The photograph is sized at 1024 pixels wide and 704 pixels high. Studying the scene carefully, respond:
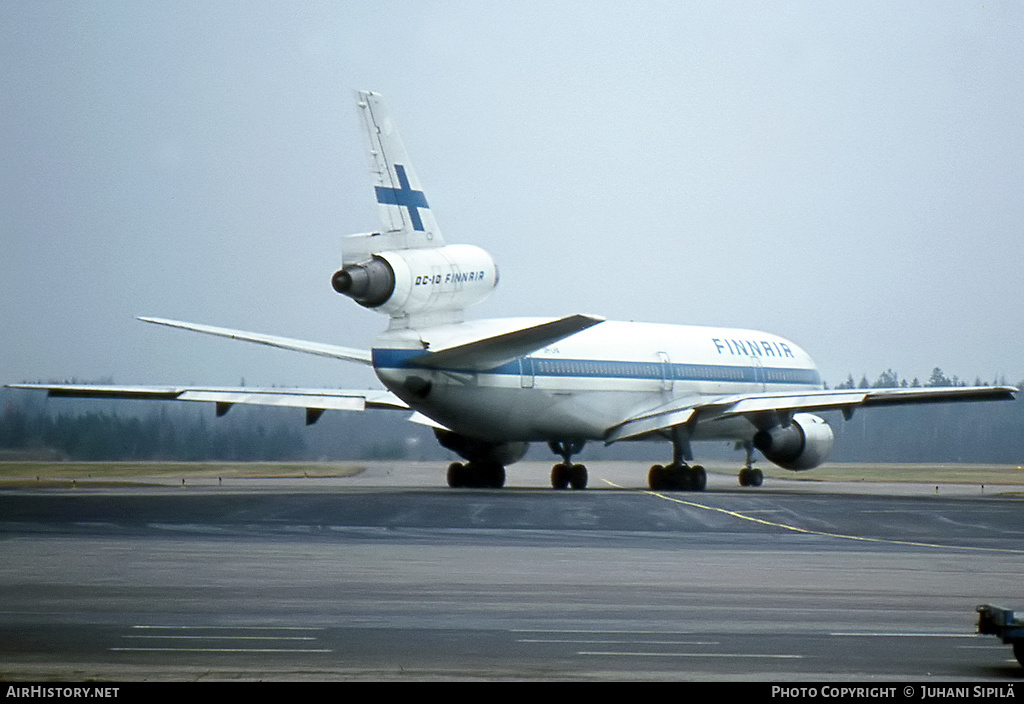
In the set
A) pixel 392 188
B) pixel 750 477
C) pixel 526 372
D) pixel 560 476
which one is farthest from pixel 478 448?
pixel 392 188

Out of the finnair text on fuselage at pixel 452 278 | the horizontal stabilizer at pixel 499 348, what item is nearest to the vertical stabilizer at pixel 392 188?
the finnair text on fuselage at pixel 452 278

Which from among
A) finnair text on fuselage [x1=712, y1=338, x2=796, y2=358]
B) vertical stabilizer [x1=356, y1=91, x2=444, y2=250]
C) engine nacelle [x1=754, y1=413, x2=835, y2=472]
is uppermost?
vertical stabilizer [x1=356, y1=91, x2=444, y2=250]

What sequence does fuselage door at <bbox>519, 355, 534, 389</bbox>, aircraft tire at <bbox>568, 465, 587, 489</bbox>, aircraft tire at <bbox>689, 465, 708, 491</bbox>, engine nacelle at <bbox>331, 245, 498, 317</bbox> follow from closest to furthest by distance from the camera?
engine nacelle at <bbox>331, 245, 498, 317</bbox>, fuselage door at <bbox>519, 355, 534, 389</bbox>, aircraft tire at <bbox>689, 465, 708, 491</bbox>, aircraft tire at <bbox>568, 465, 587, 489</bbox>

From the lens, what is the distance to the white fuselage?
35.6 m

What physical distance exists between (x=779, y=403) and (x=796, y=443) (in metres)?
2.37

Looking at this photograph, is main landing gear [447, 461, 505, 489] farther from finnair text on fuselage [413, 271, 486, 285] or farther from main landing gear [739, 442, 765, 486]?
main landing gear [739, 442, 765, 486]

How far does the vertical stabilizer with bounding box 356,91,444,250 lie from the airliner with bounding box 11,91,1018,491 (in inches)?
1.3

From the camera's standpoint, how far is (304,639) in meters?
11.0

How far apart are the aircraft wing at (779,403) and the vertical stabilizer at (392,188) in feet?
37.5

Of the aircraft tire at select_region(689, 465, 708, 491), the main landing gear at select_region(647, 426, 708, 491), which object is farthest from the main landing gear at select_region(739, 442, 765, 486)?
the aircraft tire at select_region(689, 465, 708, 491)

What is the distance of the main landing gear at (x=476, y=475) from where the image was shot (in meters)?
42.0
